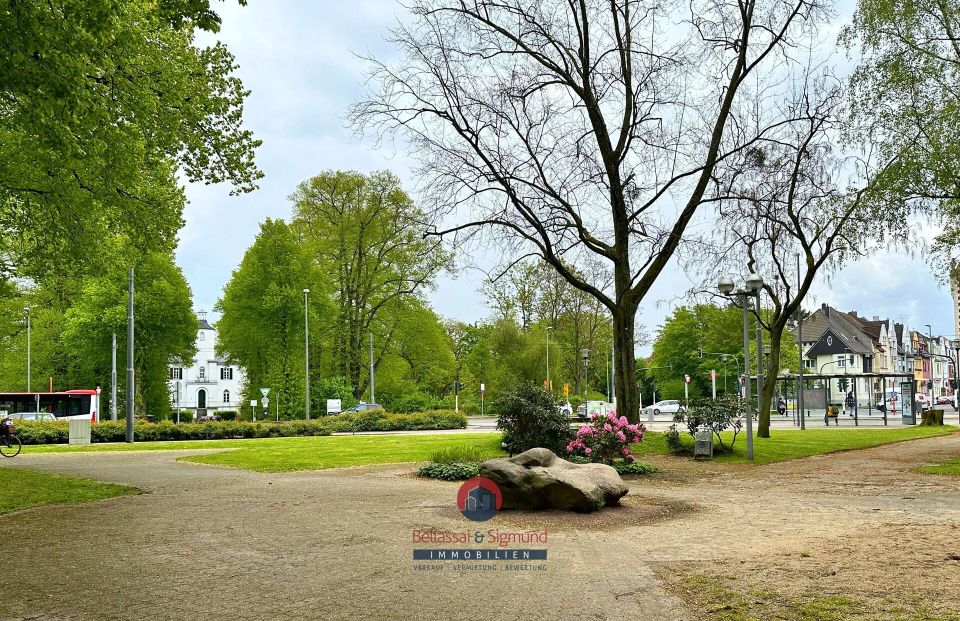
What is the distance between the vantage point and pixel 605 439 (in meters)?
16.2

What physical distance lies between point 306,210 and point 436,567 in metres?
48.4

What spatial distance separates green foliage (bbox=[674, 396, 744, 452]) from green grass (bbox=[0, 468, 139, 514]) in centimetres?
1385

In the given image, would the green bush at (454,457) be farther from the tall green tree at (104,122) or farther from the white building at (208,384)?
the white building at (208,384)

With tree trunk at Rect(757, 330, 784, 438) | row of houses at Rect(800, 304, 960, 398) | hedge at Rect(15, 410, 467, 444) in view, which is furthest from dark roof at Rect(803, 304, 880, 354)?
tree trunk at Rect(757, 330, 784, 438)

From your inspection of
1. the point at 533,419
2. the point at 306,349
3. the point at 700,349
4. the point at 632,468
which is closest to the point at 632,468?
the point at 632,468

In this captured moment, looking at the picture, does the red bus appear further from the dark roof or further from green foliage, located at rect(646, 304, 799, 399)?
the dark roof

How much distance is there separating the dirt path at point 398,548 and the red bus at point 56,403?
35420 millimetres

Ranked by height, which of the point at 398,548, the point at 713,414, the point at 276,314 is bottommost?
the point at 398,548

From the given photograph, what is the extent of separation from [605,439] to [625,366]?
5.90 metres

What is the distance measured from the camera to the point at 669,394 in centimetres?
7519

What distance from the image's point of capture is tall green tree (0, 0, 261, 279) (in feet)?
32.6

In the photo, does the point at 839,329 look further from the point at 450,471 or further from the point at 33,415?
the point at 450,471

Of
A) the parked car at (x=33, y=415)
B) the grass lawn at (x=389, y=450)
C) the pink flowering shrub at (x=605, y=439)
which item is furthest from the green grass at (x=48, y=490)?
the parked car at (x=33, y=415)

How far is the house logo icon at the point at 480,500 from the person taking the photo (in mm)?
10815
